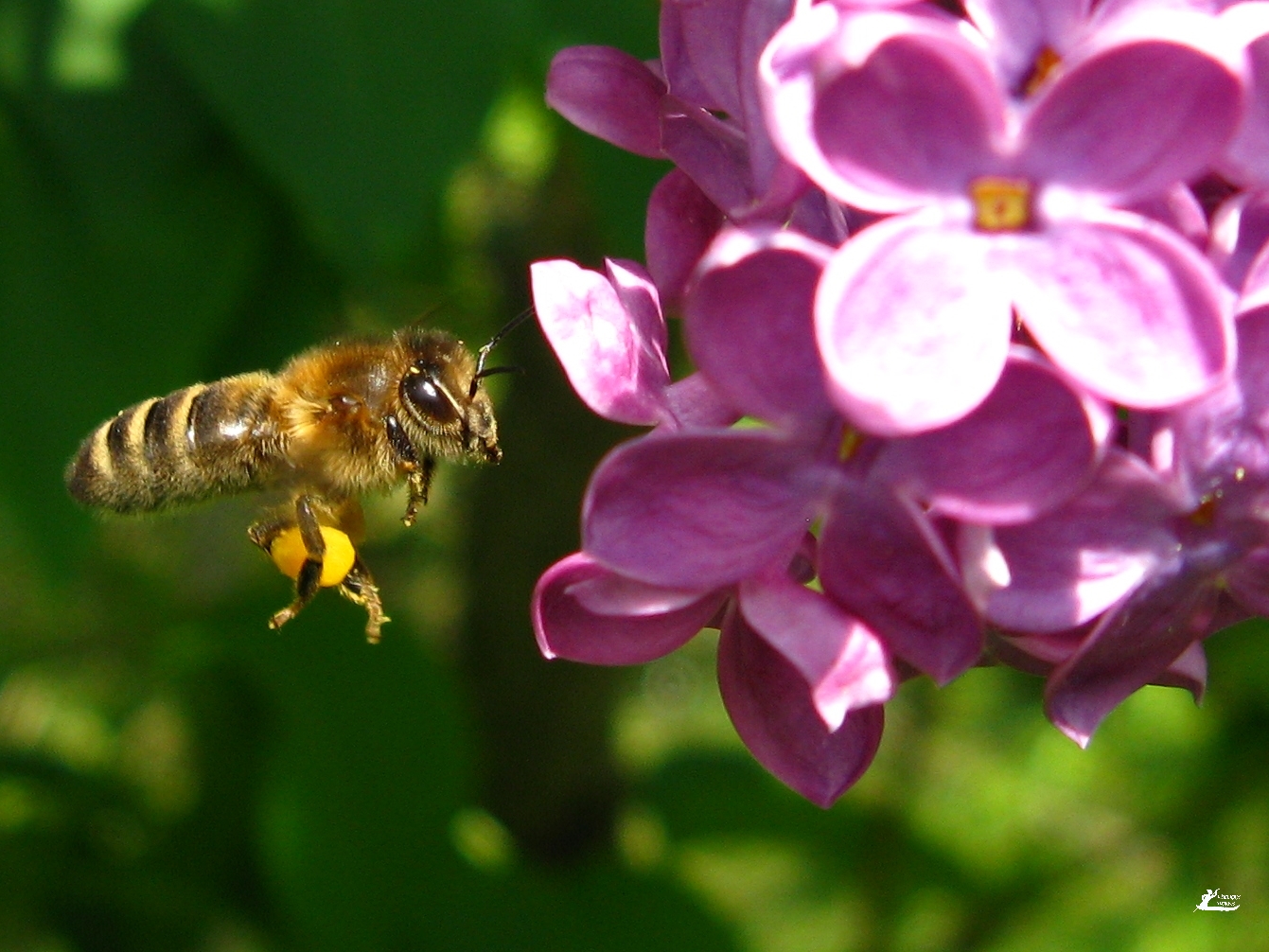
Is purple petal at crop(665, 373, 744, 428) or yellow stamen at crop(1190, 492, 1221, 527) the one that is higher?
purple petal at crop(665, 373, 744, 428)

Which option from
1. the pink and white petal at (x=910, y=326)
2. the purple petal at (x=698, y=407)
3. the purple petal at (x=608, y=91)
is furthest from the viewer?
the purple petal at (x=608, y=91)

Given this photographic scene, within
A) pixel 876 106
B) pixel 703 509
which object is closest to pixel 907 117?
pixel 876 106

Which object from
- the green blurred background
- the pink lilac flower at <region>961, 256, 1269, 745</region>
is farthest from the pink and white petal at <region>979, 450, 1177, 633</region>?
the green blurred background

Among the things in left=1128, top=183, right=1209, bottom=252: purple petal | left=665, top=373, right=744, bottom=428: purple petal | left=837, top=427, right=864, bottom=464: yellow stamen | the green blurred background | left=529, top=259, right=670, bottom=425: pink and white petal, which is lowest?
the green blurred background

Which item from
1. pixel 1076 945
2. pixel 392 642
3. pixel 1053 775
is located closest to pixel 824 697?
pixel 392 642

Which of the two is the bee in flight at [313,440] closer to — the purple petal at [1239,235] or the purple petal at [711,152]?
the purple petal at [711,152]

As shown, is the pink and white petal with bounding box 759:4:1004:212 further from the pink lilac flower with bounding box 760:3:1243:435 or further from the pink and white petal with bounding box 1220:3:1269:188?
the pink and white petal with bounding box 1220:3:1269:188

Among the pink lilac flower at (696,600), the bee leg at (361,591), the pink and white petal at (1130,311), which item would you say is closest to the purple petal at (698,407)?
the pink lilac flower at (696,600)

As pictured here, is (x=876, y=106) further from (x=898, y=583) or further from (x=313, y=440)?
(x=313, y=440)
